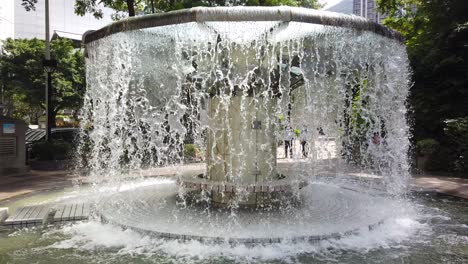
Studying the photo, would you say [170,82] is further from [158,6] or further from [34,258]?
[158,6]

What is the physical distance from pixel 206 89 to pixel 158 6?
46.0 feet

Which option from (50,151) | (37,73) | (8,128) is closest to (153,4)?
(50,151)

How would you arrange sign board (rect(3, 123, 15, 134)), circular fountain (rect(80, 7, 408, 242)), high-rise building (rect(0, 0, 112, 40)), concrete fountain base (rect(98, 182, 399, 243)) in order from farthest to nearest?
1. high-rise building (rect(0, 0, 112, 40))
2. sign board (rect(3, 123, 15, 134))
3. circular fountain (rect(80, 7, 408, 242))
4. concrete fountain base (rect(98, 182, 399, 243))

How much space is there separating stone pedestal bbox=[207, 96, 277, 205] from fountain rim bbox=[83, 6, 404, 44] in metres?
1.98

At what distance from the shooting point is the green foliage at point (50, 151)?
14.8 meters

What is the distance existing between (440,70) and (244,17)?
1297 centimetres

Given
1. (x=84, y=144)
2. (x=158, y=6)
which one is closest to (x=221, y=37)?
(x=84, y=144)

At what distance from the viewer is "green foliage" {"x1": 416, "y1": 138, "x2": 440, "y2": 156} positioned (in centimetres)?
1384

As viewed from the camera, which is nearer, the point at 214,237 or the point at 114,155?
the point at 214,237

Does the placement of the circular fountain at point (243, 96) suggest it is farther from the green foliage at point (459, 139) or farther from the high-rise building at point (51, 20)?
the high-rise building at point (51, 20)

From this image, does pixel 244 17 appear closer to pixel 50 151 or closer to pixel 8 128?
pixel 8 128

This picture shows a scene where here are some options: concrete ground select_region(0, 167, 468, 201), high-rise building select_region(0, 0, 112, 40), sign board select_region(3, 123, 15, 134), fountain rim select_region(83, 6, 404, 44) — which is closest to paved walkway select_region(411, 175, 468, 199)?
concrete ground select_region(0, 167, 468, 201)

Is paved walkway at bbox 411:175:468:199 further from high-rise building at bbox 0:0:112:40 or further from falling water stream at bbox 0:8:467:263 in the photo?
high-rise building at bbox 0:0:112:40

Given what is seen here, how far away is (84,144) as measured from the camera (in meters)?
15.1
